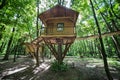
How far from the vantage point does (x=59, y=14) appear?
1986 cm

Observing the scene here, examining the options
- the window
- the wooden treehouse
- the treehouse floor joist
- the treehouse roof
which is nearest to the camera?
the wooden treehouse

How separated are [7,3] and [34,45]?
11.5 meters

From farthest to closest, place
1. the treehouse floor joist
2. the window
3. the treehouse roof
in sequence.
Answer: the treehouse floor joist < the window < the treehouse roof

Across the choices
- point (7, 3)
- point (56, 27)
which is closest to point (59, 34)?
point (56, 27)

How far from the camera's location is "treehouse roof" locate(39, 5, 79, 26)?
18898mm

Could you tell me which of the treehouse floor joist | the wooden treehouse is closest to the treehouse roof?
the wooden treehouse

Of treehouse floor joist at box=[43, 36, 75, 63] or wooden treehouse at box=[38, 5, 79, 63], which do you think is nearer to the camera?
wooden treehouse at box=[38, 5, 79, 63]

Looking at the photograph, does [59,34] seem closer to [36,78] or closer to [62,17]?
[62,17]

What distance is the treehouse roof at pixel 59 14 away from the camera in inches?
744

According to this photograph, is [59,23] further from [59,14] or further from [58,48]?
[58,48]

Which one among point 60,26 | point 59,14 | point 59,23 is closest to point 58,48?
point 60,26

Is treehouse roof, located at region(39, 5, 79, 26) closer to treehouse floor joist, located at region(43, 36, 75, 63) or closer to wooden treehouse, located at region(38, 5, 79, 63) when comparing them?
wooden treehouse, located at region(38, 5, 79, 63)

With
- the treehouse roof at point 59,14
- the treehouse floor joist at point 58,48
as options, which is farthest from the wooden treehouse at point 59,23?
the treehouse floor joist at point 58,48

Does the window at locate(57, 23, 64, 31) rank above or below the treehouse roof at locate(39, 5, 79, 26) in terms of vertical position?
below
